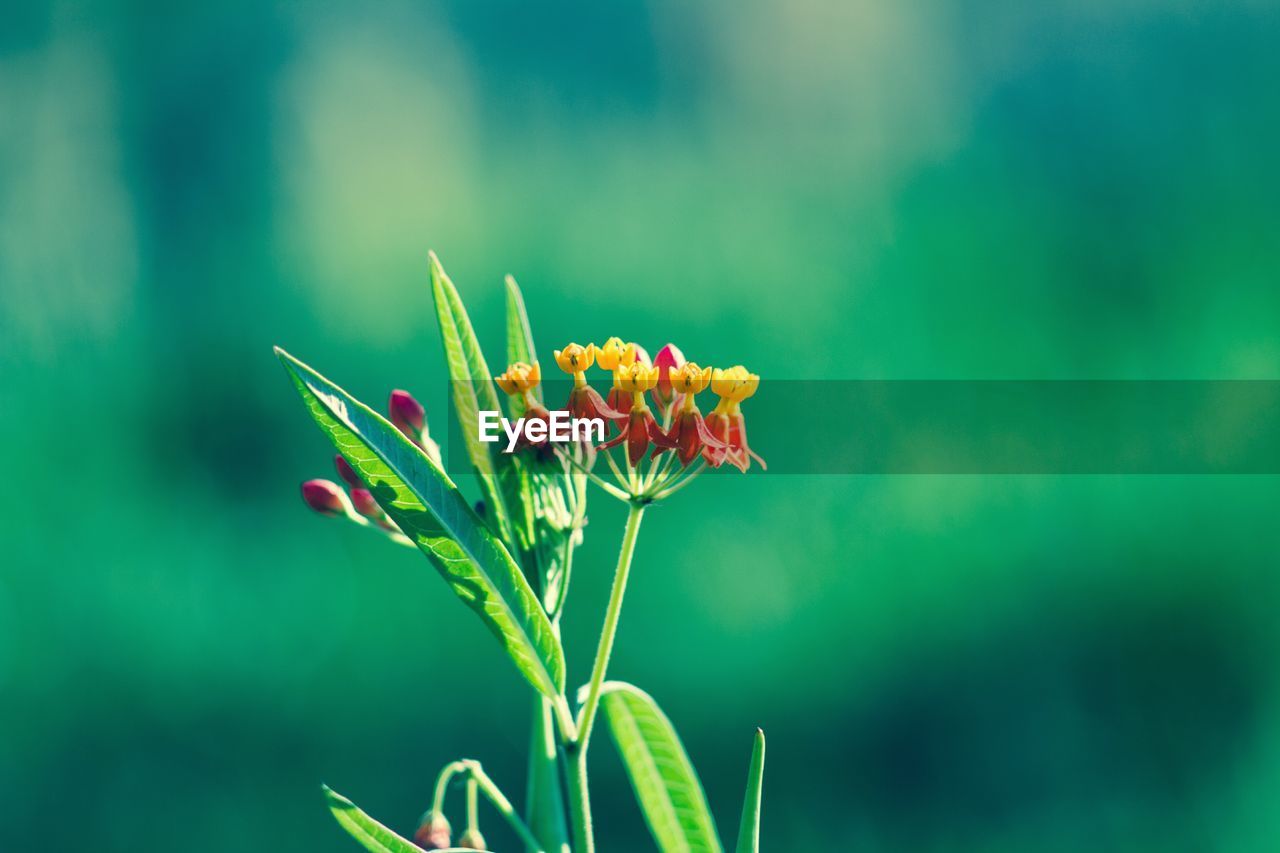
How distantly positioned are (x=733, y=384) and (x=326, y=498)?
0.97 ft

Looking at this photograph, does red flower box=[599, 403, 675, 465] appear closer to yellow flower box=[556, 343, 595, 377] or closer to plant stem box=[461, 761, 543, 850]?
yellow flower box=[556, 343, 595, 377]

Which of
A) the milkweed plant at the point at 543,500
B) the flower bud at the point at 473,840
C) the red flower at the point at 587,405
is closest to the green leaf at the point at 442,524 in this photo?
the milkweed plant at the point at 543,500

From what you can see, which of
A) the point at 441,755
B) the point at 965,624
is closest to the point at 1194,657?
the point at 965,624

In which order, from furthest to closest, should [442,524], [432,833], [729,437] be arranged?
[432,833] → [729,437] → [442,524]

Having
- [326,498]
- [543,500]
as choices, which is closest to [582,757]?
[543,500]

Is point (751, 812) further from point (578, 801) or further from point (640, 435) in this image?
A: point (640, 435)

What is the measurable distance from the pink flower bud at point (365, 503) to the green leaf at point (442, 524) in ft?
0.53

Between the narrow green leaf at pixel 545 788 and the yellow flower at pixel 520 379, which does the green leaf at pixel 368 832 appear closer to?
the narrow green leaf at pixel 545 788

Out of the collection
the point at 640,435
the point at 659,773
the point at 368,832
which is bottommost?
the point at 368,832

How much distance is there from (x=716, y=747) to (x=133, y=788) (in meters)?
1.64

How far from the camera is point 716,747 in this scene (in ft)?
9.99

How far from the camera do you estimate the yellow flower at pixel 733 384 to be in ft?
2.19

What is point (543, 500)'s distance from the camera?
0.68 meters

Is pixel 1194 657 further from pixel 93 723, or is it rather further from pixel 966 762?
pixel 93 723
